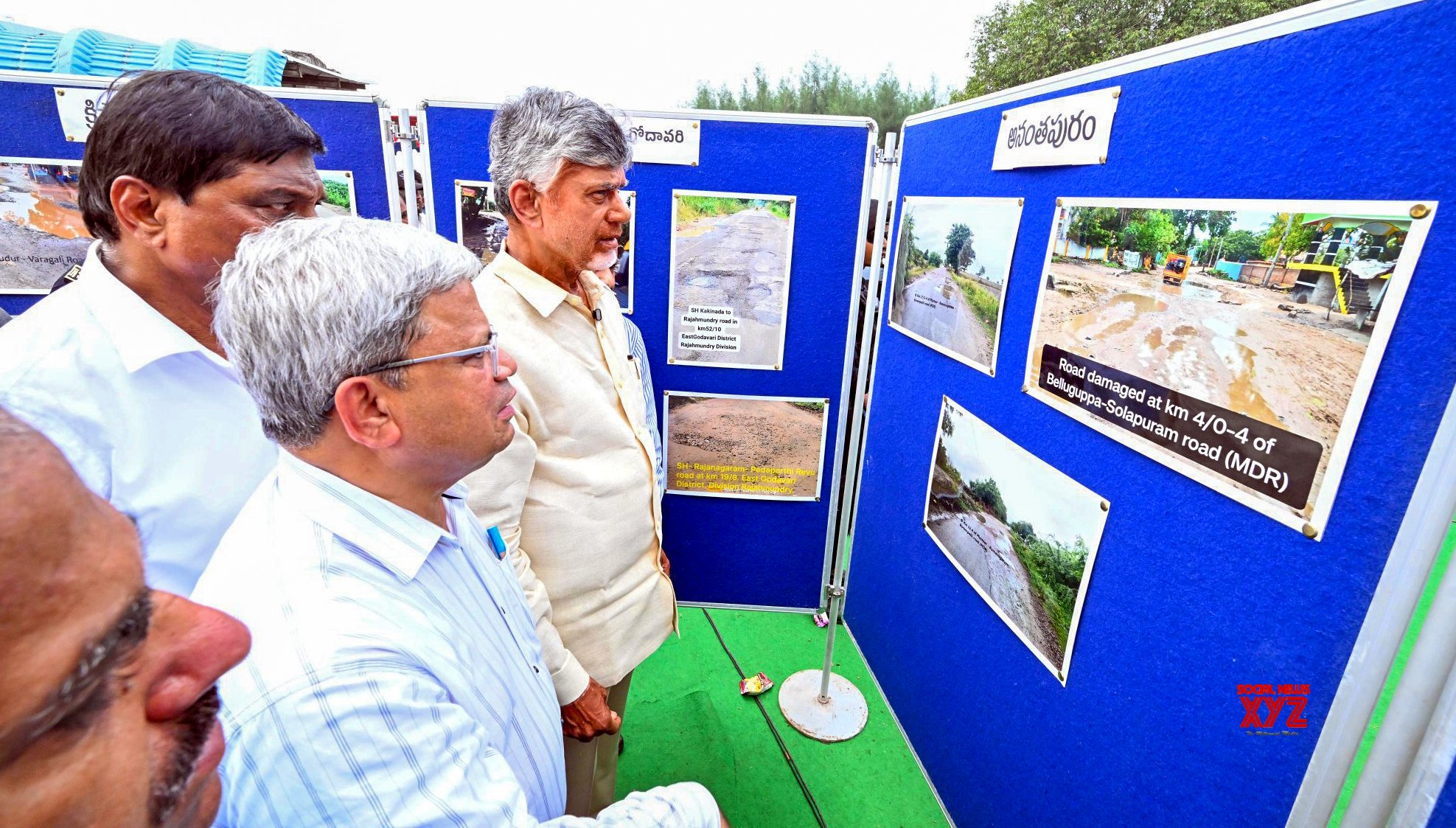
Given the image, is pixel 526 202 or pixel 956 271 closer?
pixel 526 202

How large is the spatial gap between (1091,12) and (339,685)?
21757mm

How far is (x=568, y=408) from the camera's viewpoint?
60.5 inches

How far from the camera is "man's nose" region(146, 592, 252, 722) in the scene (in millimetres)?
451

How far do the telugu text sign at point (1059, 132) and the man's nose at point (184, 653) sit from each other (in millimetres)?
1567

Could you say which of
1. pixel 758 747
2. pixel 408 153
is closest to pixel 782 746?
pixel 758 747

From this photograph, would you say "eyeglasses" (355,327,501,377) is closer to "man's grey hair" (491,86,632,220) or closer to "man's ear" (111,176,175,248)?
"man's grey hair" (491,86,632,220)

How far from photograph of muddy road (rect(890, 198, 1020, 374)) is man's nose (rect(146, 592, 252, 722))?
5.29 feet

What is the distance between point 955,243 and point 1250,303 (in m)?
0.91

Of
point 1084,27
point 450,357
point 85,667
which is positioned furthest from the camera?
point 1084,27

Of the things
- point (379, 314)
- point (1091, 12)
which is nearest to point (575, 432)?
point (379, 314)

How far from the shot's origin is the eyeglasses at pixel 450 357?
0.90 m

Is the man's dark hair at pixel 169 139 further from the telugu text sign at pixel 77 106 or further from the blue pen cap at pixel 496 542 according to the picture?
the telugu text sign at pixel 77 106

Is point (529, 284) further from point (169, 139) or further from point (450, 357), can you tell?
point (169, 139)

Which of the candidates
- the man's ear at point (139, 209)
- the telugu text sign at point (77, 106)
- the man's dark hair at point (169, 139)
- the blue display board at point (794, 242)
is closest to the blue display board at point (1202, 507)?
the blue display board at point (794, 242)
